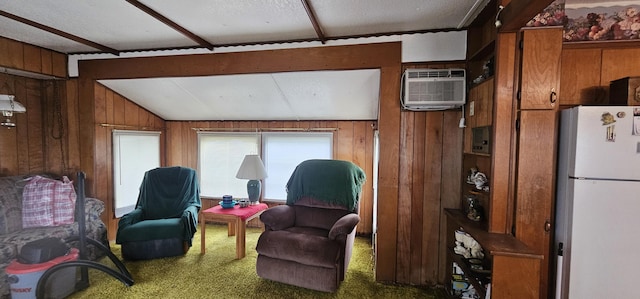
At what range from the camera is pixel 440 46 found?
2314 mm

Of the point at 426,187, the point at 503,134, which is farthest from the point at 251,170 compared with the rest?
the point at 503,134

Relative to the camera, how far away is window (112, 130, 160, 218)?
10.9 ft

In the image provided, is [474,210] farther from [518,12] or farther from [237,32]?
[237,32]

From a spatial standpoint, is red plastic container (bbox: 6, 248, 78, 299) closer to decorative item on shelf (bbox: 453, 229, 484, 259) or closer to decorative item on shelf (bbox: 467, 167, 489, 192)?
decorative item on shelf (bbox: 453, 229, 484, 259)

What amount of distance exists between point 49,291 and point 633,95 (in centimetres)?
429

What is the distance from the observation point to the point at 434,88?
7.30 feet

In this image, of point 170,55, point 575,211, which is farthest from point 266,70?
point 575,211

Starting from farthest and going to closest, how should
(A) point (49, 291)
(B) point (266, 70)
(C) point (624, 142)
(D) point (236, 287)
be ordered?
(B) point (266, 70) < (D) point (236, 287) < (A) point (49, 291) < (C) point (624, 142)

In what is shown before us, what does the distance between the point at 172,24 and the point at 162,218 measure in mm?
2153

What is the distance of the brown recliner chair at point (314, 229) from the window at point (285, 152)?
0.70 metres

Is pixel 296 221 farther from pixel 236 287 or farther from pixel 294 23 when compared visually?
pixel 294 23

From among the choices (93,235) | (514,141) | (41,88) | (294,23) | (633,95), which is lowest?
(93,235)

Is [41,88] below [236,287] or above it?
above

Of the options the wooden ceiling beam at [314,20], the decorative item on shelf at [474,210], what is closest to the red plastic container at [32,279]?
the wooden ceiling beam at [314,20]
